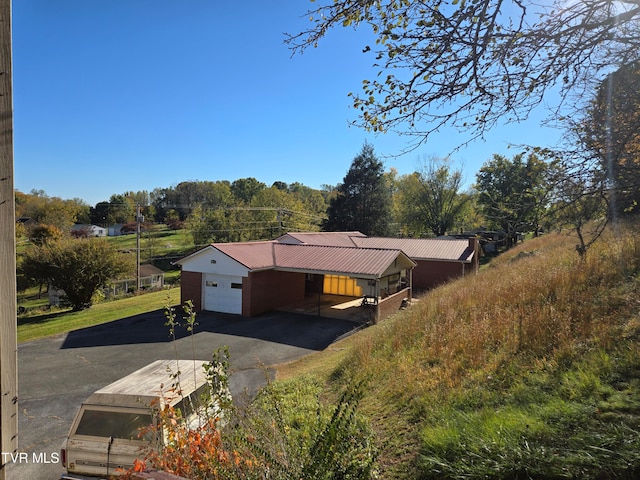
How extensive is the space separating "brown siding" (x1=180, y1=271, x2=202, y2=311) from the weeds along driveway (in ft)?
4.10

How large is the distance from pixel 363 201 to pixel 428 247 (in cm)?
1984

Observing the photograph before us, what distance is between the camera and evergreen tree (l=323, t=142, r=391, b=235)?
2004 inches

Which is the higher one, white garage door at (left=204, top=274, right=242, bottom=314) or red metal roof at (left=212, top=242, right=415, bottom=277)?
red metal roof at (left=212, top=242, right=415, bottom=277)

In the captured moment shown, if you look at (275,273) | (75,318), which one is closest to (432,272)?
(275,273)

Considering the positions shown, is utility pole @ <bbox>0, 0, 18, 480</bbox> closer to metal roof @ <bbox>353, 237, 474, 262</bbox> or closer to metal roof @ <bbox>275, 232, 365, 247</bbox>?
metal roof @ <bbox>275, 232, 365, 247</bbox>

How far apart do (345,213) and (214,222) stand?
17606mm

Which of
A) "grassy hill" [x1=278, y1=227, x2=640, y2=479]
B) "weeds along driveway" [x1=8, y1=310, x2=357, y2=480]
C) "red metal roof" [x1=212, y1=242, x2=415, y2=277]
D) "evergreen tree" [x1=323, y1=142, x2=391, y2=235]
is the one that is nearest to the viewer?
"grassy hill" [x1=278, y1=227, x2=640, y2=479]

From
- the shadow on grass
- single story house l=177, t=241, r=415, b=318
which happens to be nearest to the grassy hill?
single story house l=177, t=241, r=415, b=318

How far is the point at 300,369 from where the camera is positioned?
1137 centimetres

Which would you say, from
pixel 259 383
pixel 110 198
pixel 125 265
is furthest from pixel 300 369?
pixel 110 198

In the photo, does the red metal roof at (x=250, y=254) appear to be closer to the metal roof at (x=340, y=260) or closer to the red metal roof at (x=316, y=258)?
the red metal roof at (x=316, y=258)

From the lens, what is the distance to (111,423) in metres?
5.34

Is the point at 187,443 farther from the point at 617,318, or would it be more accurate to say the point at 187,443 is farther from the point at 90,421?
the point at 617,318

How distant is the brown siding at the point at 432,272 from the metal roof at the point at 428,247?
54 centimetres
